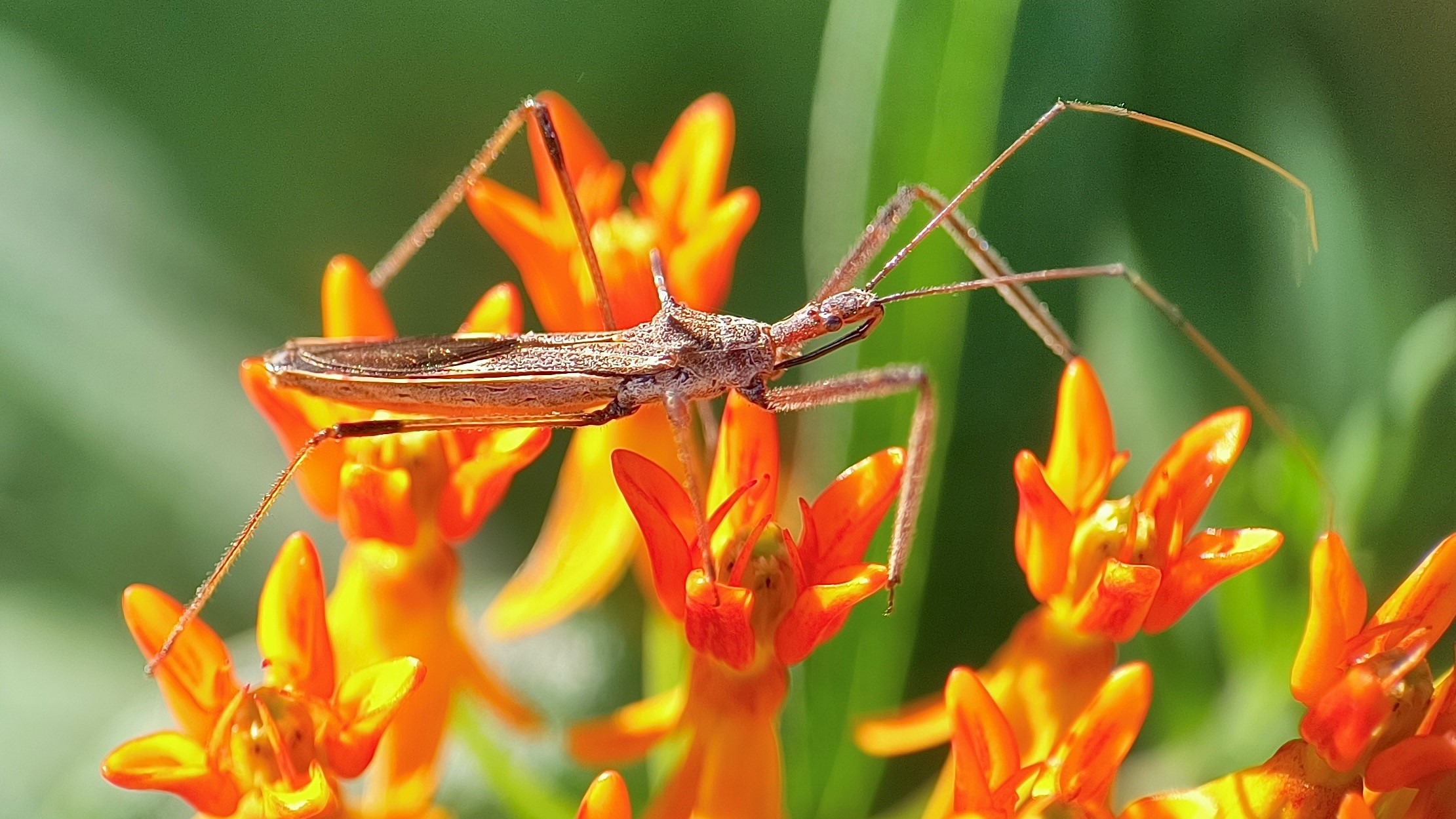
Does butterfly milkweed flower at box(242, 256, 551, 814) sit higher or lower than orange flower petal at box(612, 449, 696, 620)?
lower

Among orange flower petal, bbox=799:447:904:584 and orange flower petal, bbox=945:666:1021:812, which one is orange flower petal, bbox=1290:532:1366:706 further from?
orange flower petal, bbox=799:447:904:584

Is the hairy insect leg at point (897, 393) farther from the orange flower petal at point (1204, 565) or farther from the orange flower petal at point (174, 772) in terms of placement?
the orange flower petal at point (174, 772)

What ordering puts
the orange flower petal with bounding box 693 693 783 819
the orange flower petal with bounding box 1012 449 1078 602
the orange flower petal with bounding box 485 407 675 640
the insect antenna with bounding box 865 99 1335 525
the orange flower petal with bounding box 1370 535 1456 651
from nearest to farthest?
1. the orange flower petal with bounding box 1370 535 1456 651
2. the orange flower petal with bounding box 1012 449 1078 602
3. the orange flower petal with bounding box 693 693 783 819
4. the insect antenna with bounding box 865 99 1335 525
5. the orange flower petal with bounding box 485 407 675 640

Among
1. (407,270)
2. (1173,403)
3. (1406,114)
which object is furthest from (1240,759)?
(407,270)

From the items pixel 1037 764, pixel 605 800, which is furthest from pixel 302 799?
pixel 1037 764

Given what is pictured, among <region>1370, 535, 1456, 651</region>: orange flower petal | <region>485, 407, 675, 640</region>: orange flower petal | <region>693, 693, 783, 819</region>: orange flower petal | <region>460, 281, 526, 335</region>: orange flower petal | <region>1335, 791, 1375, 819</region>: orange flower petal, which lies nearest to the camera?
<region>1335, 791, 1375, 819</region>: orange flower petal

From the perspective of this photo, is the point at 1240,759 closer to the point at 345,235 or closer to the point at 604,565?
the point at 604,565

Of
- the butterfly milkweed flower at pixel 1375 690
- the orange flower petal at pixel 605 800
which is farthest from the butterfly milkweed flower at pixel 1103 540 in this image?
A: the orange flower petal at pixel 605 800

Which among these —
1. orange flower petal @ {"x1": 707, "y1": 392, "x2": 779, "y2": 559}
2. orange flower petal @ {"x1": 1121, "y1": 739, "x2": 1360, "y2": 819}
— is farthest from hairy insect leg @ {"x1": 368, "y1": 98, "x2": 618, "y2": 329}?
orange flower petal @ {"x1": 1121, "y1": 739, "x2": 1360, "y2": 819}
